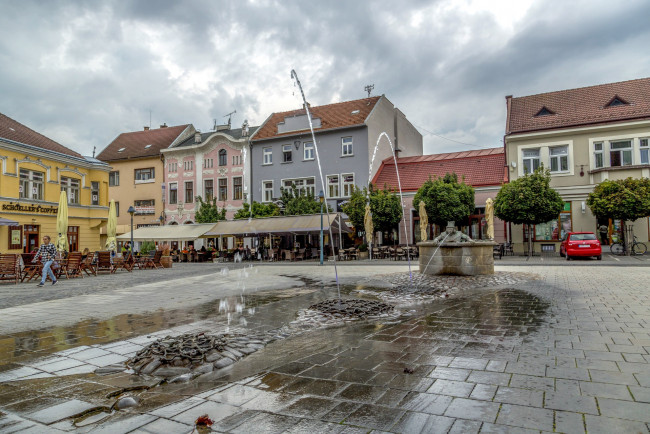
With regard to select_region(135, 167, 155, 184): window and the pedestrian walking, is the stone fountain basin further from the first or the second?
select_region(135, 167, 155, 184): window

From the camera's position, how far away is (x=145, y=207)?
133ft

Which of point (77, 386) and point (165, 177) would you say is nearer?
point (77, 386)

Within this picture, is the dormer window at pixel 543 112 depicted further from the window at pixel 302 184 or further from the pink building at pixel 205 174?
the pink building at pixel 205 174

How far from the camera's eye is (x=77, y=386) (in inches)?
153

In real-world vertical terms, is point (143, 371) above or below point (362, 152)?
below

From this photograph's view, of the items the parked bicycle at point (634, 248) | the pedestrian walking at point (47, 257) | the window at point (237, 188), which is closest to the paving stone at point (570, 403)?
the pedestrian walking at point (47, 257)

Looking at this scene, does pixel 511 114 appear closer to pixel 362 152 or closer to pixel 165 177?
pixel 362 152

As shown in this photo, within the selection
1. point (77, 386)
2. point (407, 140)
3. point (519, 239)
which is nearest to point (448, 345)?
point (77, 386)

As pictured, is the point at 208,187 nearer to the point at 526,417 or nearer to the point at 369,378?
the point at 369,378

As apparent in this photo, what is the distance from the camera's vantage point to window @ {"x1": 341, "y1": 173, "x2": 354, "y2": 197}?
33.8 metres

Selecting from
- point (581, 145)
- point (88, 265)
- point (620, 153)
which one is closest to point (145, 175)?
point (88, 265)

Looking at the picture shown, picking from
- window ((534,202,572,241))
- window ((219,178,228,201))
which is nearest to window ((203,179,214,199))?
window ((219,178,228,201))

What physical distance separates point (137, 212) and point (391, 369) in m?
40.2

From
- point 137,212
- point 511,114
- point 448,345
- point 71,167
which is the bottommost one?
point 448,345
